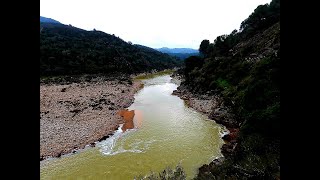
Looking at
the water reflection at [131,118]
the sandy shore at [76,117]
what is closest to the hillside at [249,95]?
the water reflection at [131,118]

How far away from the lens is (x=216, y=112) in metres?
32.6

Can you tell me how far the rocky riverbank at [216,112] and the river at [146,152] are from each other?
743 millimetres

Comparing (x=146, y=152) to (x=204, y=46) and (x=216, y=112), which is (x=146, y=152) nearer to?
(x=216, y=112)

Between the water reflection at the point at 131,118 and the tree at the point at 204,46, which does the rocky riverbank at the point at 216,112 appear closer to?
the water reflection at the point at 131,118

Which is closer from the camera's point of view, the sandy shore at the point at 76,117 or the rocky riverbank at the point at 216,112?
the rocky riverbank at the point at 216,112

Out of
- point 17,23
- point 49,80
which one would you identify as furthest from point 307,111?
point 49,80

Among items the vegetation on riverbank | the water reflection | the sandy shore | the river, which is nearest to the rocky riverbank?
the vegetation on riverbank

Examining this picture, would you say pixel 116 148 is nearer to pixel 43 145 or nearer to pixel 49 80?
pixel 43 145

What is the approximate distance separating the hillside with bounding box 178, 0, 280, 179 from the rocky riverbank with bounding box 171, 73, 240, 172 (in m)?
0.16

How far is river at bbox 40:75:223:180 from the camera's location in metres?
18.6

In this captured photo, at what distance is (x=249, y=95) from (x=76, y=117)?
18502 mm

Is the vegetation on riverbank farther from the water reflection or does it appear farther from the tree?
the water reflection

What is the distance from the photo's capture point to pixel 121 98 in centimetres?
4538

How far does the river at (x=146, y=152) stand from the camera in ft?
60.9
